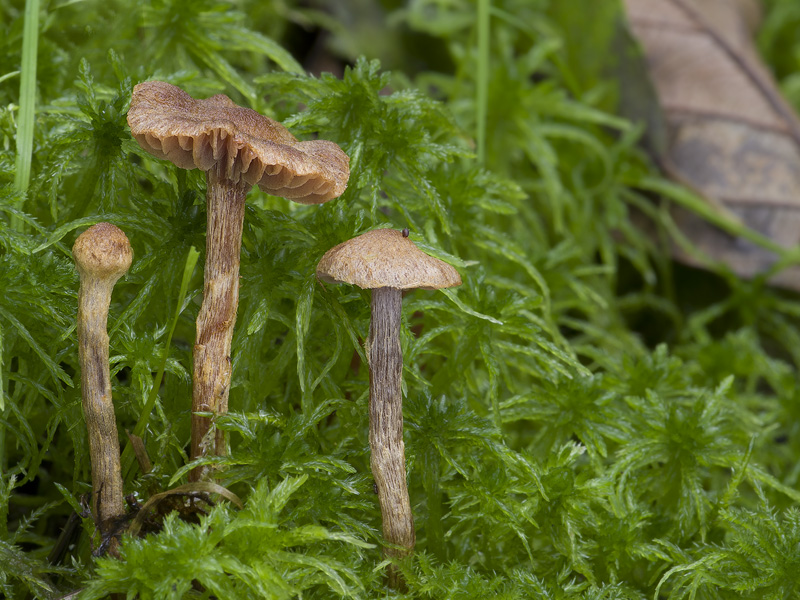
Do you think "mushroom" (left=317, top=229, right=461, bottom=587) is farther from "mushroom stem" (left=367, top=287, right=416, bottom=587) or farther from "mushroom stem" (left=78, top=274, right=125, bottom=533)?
"mushroom stem" (left=78, top=274, right=125, bottom=533)

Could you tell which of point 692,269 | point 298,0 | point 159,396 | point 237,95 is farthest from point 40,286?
point 692,269

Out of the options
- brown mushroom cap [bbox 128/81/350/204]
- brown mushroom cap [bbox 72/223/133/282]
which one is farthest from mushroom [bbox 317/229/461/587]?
brown mushroom cap [bbox 72/223/133/282]

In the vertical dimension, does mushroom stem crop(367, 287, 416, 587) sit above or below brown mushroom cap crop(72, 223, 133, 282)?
below

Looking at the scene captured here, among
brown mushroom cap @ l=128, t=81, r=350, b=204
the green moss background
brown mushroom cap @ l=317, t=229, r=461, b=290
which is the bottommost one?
the green moss background

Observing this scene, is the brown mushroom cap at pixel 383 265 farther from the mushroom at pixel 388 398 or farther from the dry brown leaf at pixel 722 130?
the dry brown leaf at pixel 722 130

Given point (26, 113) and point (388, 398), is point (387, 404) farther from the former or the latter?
point (26, 113)

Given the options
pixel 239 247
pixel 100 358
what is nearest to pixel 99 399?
pixel 100 358
